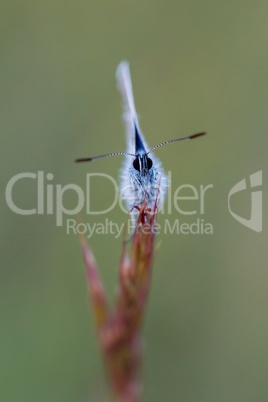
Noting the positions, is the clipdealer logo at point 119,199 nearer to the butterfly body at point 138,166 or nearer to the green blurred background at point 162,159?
the green blurred background at point 162,159

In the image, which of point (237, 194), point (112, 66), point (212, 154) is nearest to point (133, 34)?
point (112, 66)

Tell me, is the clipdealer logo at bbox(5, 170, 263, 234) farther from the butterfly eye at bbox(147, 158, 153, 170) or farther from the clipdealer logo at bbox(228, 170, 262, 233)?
the butterfly eye at bbox(147, 158, 153, 170)

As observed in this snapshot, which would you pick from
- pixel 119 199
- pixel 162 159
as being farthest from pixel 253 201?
pixel 119 199

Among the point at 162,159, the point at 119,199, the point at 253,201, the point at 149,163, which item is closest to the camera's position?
the point at 149,163

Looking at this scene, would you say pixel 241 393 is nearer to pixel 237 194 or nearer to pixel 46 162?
pixel 237 194

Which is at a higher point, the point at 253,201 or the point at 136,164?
the point at 136,164

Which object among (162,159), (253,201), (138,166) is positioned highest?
(162,159)

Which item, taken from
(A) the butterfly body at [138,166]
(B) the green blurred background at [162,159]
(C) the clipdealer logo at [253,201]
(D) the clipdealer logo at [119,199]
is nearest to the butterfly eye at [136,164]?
(A) the butterfly body at [138,166]

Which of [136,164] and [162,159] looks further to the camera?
[162,159]

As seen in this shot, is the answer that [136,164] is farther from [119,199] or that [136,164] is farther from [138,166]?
[119,199]
